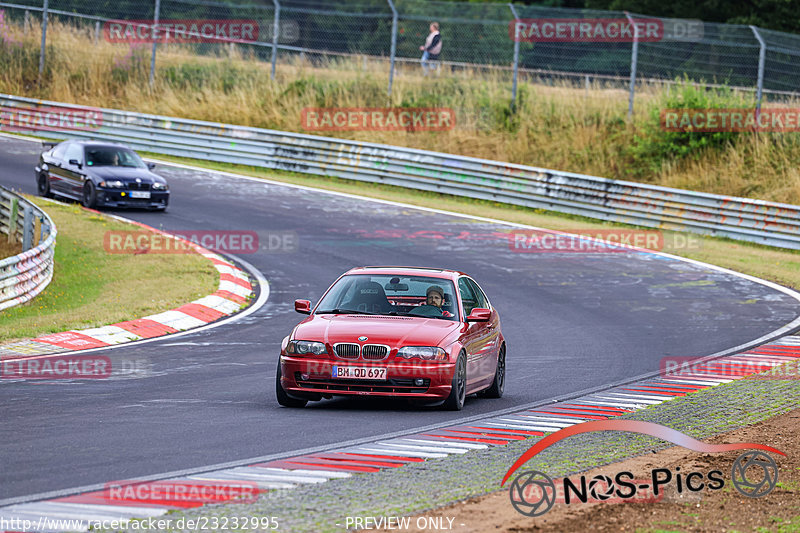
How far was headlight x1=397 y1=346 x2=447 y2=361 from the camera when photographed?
1046 centimetres

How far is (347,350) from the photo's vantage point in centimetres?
1046

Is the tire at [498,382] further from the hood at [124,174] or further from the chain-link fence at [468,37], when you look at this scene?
the chain-link fence at [468,37]

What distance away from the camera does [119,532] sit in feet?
19.7

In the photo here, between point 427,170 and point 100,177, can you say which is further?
point 427,170

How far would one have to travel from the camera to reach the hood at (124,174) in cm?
Result: 2570

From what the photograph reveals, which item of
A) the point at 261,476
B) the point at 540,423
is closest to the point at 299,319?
the point at 540,423

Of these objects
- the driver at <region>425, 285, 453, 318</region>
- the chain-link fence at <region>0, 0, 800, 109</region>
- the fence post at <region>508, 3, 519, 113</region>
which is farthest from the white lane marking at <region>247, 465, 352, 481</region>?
the fence post at <region>508, 3, 519, 113</region>

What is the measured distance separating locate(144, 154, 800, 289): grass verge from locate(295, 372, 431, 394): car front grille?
504 inches

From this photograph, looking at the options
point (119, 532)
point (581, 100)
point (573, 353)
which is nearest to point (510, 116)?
point (581, 100)

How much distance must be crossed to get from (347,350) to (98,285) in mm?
9895

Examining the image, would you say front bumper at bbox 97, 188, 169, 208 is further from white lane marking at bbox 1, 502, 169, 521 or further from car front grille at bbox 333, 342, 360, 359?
white lane marking at bbox 1, 502, 169, 521

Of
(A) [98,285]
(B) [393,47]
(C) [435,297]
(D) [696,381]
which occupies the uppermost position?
(B) [393,47]

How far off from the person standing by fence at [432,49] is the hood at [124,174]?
10502 millimetres

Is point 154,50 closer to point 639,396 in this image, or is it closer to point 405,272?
point 405,272
